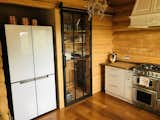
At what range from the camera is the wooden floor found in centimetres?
275

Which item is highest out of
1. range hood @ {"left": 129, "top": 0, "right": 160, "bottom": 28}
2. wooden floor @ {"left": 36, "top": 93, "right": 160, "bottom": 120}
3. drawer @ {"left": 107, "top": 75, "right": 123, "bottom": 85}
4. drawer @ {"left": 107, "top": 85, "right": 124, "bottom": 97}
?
range hood @ {"left": 129, "top": 0, "right": 160, "bottom": 28}

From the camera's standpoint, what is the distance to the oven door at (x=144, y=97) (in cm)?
282

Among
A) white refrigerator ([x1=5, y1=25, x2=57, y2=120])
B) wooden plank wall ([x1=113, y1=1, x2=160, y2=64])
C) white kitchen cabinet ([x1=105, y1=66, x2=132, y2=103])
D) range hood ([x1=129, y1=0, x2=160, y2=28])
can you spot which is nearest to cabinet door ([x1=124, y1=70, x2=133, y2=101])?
white kitchen cabinet ([x1=105, y1=66, x2=132, y2=103])

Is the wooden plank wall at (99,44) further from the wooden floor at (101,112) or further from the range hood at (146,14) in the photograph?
the range hood at (146,14)

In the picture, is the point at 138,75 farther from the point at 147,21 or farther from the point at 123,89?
the point at 147,21

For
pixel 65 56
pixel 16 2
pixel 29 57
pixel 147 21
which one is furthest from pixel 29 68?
pixel 147 21

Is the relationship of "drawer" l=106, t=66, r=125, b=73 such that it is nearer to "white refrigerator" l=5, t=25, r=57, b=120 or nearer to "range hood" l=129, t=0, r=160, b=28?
"range hood" l=129, t=0, r=160, b=28

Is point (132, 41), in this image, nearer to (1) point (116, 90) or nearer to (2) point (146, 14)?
(2) point (146, 14)

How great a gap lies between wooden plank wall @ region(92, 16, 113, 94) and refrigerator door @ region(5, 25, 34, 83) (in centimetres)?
168

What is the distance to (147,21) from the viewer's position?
8.64ft

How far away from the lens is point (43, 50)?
8.91 ft

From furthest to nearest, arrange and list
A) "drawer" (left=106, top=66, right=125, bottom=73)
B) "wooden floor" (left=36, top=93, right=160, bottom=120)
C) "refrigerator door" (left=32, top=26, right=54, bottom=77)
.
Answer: "drawer" (left=106, top=66, right=125, bottom=73) → "wooden floor" (left=36, top=93, right=160, bottom=120) → "refrigerator door" (left=32, top=26, right=54, bottom=77)

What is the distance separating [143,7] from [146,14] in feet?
0.72

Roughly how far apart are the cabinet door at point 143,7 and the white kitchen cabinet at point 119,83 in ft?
4.22
